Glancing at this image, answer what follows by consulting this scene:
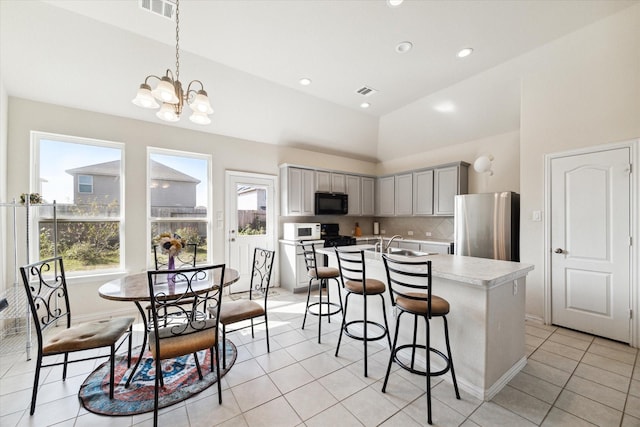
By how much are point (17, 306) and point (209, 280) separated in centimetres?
221

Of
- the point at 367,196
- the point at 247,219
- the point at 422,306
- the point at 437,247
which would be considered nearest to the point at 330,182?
the point at 367,196

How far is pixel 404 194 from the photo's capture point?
5527mm

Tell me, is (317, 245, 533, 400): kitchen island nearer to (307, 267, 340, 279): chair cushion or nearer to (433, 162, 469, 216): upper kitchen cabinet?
(307, 267, 340, 279): chair cushion

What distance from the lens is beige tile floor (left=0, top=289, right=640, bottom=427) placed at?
1.74 metres

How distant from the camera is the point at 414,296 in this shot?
1.92 meters

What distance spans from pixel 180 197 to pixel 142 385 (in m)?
2.77

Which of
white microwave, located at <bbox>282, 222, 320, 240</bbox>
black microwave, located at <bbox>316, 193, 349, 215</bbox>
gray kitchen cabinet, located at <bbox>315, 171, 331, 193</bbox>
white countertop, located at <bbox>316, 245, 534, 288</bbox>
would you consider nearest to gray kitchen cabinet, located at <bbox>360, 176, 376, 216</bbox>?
black microwave, located at <bbox>316, 193, 349, 215</bbox>

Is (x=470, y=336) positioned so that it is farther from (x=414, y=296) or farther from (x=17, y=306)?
(x=17, y=306)

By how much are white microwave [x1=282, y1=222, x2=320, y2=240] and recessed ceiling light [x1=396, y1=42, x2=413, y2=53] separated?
3.06 meters

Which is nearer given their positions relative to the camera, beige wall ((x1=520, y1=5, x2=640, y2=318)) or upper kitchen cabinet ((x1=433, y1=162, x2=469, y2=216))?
beige wall ((x1=520, y1=5, x2=640, y2=318))

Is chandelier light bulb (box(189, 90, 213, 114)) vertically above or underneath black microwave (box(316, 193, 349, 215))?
above

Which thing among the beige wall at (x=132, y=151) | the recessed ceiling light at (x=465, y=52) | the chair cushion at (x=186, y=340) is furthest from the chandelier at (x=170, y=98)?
the recessed ceiling light at (x=465, y=52)

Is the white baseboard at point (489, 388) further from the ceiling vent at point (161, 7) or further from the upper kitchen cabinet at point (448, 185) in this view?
the ceiling vent at point (161, 7)

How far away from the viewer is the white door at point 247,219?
452 cm
